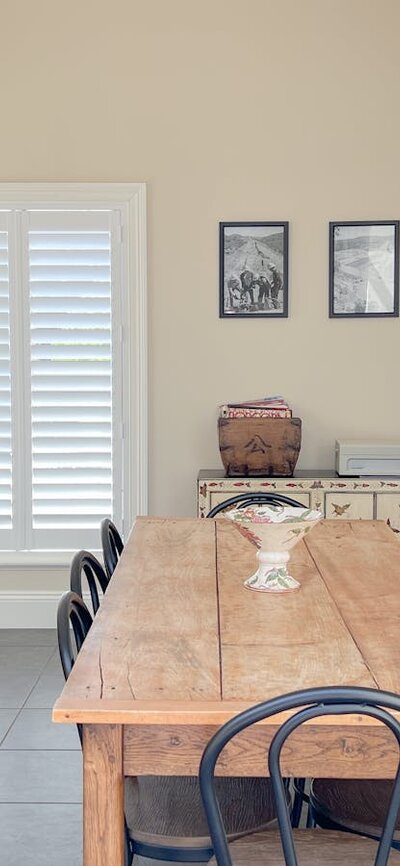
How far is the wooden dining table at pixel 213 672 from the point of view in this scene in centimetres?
164

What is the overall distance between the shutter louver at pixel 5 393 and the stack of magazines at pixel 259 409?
105 cm

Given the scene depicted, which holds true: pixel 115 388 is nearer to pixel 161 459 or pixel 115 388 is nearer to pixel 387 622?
pixel 161 459

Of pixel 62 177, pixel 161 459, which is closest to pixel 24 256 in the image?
pixel 62 177

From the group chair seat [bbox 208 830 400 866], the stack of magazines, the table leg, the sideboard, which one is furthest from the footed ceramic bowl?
the stack of magazines

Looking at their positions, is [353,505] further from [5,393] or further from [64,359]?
[5,393]

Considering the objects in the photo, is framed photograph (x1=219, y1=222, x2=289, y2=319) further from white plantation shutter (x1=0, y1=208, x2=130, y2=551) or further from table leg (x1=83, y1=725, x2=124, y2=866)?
table leg (x1=83, y1=725, x2=124, y2=866)

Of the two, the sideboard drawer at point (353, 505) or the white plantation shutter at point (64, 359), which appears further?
the white plantation shutter at point (64, 359)

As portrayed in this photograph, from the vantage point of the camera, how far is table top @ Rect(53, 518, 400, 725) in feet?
5.45

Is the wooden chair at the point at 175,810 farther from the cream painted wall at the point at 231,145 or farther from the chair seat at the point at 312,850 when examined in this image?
the cream painted wall at the point at 231,145

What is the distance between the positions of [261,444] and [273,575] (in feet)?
6.09

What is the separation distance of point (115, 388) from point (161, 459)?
42 cm

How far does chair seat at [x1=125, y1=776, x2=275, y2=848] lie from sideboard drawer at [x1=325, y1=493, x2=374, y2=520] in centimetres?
218

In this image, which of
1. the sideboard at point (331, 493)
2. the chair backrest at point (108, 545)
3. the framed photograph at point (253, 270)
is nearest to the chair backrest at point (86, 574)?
the chair backrest at point (108, 545)

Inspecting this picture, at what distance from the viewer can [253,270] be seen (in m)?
4.56
